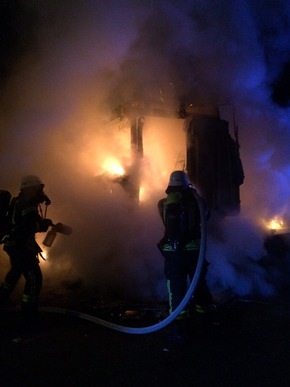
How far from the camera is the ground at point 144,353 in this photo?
2621 mm

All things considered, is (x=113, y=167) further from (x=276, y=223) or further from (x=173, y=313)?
(x=276, y=223)

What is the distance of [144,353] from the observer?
3.10m

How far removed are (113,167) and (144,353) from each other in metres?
4.19

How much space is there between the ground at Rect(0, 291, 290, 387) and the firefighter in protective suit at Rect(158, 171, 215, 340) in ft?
0.81

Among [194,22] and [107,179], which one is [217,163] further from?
[194,22]

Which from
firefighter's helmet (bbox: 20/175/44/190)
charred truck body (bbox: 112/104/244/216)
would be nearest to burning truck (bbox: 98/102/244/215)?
charred truck body (bbox: 112/104/244/216)

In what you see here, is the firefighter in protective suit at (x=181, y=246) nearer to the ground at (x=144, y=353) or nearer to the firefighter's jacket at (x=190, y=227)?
the firefighter's jacket at (x=190, y=227)

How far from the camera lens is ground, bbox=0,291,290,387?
8.60 ft

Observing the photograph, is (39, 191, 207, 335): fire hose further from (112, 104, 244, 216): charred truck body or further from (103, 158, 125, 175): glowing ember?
(103, 158, 125, 175): glowing ember

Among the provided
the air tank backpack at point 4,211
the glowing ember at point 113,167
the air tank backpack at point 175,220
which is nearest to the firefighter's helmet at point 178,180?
the air tank backpack at point 175,220

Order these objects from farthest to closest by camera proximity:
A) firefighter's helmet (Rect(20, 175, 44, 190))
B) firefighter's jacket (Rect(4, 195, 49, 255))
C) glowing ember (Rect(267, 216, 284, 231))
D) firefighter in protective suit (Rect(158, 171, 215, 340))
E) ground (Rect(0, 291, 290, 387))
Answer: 1. glowing ember (Rect(267, 216, 284, 231))
2. firefighter's helmet (Rect(20, 175, 44, 190))
3. firefighter's jacket (Rect(4, 195, 49, 255))
4. firefighter in protective suit (Rect(158, 171, 215, 340))
5. ground (Rect(0, 291, 290, 387))

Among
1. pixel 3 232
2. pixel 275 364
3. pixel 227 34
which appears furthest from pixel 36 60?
pixel 275 364

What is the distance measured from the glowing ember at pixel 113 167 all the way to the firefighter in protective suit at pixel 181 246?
2997 mm

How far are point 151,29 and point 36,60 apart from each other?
222 cm
